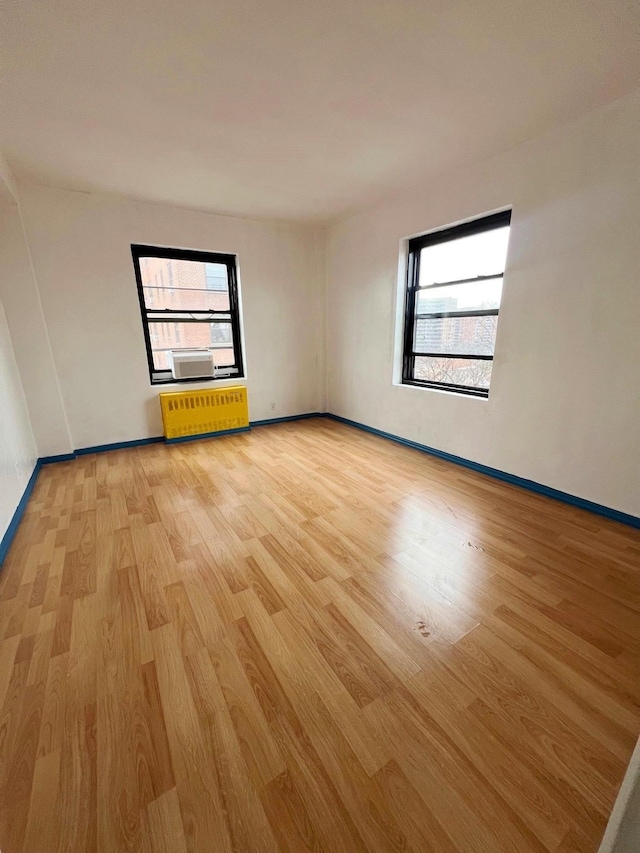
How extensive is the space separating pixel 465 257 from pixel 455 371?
109 centimetres

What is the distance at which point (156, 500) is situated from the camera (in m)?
2.64

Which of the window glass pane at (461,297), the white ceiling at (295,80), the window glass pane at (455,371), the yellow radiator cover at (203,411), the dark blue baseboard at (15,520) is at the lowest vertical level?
the dark blue baseboard at (15,520)

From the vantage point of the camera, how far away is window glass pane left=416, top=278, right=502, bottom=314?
2881mm

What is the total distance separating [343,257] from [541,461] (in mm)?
3427

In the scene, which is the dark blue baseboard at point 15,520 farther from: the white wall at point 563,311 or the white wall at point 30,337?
the white wall at point 563,311

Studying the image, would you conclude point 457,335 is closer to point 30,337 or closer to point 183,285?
point 183,285

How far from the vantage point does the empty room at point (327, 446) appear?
990 mm

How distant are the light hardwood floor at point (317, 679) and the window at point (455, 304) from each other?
149 centimetres

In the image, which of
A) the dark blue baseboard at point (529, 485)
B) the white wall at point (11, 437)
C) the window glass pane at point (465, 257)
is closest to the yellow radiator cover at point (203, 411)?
the white wall at point (11, 437)

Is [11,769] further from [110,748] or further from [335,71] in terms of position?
[335,71]

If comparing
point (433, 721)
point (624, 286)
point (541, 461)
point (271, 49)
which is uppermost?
point (271, 49)

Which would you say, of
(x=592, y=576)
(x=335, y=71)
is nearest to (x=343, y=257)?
(x=335, y=71)

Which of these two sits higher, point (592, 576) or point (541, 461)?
point (541, 461)

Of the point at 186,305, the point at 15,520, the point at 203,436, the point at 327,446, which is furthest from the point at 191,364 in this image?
the point at 15,520
